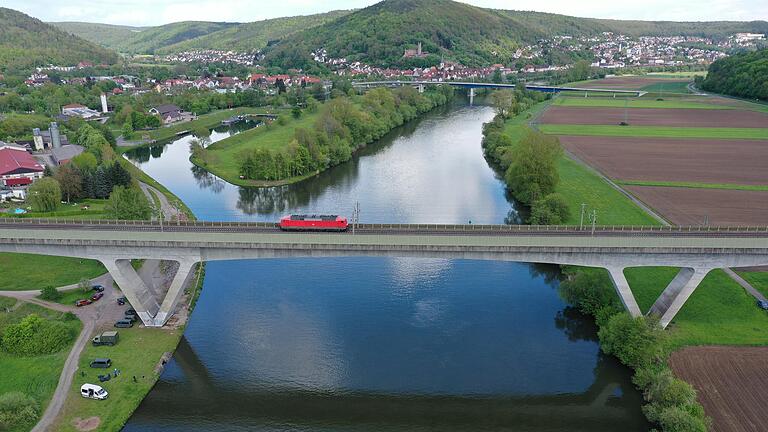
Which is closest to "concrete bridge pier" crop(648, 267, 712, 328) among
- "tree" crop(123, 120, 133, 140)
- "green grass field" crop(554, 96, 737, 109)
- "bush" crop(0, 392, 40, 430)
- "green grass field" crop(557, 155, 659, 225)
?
"green grass field" crop(557, 155, 659, 225)

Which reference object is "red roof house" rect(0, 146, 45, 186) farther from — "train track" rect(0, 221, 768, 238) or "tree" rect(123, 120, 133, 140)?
"tree" rect(123, 120, 133, 140)

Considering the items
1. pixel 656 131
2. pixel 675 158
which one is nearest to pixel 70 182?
pixel 675 158

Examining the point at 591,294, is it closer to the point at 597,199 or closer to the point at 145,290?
the point at 597,199

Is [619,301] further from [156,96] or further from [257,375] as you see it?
[156,96]

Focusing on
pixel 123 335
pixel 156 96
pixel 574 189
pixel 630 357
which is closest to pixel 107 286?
pixel 123 335

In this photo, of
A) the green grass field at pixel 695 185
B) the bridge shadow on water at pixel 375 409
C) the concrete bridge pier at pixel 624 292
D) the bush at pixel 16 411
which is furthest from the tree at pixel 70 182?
the green grass field at pixel 695 185
